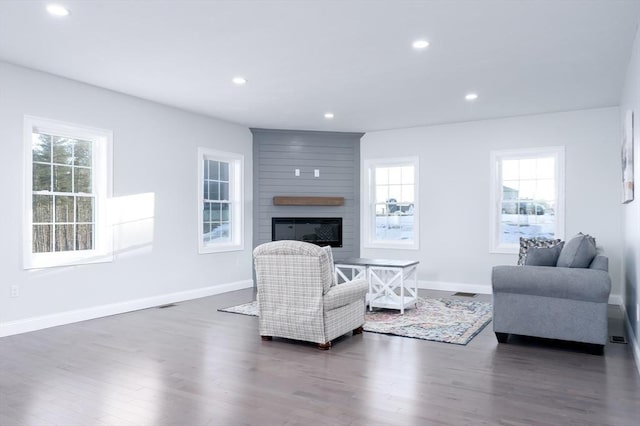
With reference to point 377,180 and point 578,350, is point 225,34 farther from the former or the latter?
point 377,180

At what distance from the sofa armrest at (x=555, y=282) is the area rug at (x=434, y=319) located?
0.69 m

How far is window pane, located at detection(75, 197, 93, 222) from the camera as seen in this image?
5.38m

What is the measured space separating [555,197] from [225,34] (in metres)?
5.30

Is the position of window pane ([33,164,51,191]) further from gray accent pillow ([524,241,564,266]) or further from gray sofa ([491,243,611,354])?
gray accent pillow ([524,241,564,266])

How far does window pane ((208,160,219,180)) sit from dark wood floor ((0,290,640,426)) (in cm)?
318

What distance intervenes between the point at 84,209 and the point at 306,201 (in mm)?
3604

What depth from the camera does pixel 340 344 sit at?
4.29 meters

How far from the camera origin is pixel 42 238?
5.01 m

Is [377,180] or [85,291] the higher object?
[377,180]

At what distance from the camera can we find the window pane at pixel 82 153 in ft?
17.7

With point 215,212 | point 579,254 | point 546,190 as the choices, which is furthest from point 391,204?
point 579,254

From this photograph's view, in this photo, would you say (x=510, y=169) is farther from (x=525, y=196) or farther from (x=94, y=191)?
(x=94, y=191)

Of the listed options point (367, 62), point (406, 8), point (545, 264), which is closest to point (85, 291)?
point (367, 62)

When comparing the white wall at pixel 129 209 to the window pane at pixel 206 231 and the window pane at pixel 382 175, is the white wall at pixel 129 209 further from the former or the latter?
the window pane at pixel 382 175
